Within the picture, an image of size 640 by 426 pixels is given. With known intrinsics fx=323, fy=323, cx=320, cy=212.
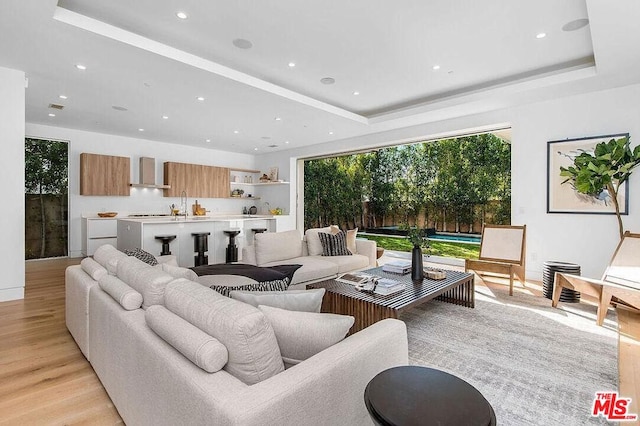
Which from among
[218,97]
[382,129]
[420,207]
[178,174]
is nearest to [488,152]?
[420,207]

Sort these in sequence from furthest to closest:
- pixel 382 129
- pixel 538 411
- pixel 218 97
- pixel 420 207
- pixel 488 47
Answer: pixel 420 207
pixel 382 129
pixel 218 97
pixel 488 47
pixel 538 411

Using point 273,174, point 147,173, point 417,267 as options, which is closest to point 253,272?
point 417,267

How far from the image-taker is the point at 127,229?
5.54m

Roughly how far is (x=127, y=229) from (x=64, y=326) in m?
2.72

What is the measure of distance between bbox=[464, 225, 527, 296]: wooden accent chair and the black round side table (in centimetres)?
365

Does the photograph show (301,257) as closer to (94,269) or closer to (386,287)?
(386,287)

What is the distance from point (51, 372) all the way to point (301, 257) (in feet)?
9.49

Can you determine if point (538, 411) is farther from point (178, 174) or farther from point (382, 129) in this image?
point (178, 174)

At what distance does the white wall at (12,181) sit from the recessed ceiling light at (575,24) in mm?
6108

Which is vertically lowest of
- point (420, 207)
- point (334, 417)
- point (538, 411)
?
point (538, 411)

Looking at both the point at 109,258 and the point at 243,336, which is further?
the point at 109,258

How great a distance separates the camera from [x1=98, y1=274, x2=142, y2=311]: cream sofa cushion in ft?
5.85

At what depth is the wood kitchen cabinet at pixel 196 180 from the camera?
8.05 meters

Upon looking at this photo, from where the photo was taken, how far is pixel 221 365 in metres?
1.15
